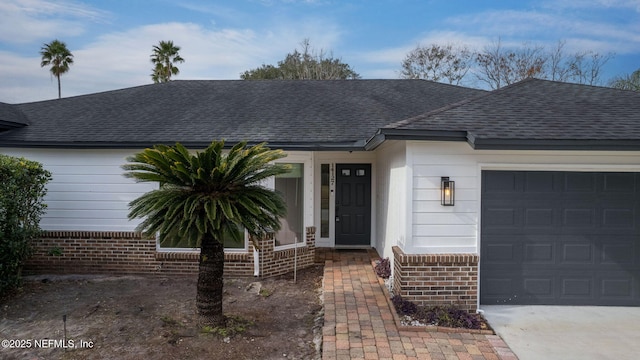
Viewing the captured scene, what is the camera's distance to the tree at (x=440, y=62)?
25.0 meters

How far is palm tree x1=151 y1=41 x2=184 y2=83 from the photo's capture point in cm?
2725

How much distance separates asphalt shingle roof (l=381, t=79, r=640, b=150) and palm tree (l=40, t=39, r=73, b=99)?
33.7m

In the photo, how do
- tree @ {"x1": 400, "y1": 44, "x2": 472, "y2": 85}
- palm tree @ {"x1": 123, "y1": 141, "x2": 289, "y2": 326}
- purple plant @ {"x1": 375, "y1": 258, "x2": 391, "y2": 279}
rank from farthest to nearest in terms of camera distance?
tree @ {"x1": 400, "y1": 44, "x2": 472, "y2": 85} → purple plant @ {"x1": 375, "y1": 258, "x2": 391, "y2": 279} → palm tree @ {"x1": 123, "y1": 141, "x2": 289, "y2": 326}

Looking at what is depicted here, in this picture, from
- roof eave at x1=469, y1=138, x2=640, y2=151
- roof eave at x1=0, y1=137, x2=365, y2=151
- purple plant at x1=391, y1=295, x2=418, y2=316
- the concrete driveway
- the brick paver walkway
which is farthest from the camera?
roof eave at x1=0, y1=137, x2=365, y2=151

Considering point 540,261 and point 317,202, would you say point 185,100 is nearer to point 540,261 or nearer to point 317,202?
point 317,202

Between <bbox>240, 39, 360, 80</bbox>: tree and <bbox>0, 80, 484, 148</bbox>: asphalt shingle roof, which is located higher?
<bbox>240, 39, 360, 80</bbox>: tree

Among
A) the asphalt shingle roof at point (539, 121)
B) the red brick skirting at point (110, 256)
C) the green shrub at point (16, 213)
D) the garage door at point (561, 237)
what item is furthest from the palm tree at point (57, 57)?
the garage door at point (561, 237)

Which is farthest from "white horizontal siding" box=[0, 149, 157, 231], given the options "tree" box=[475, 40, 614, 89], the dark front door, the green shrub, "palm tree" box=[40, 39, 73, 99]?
"palm tree" box=[40, 39, 73, 99]

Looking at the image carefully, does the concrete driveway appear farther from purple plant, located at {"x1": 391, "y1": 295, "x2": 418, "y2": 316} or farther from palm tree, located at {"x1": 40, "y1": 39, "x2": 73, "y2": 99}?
palm tree, located at {"x1": 40, "y1": 39, "x2": 73, "y2": 99}

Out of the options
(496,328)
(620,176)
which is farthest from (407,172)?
(620,176)

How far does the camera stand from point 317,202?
957 cm

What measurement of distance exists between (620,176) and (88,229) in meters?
9.00

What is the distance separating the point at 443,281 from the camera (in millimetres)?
5438

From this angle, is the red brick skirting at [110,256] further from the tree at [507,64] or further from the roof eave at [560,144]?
the tree at [507,64]
